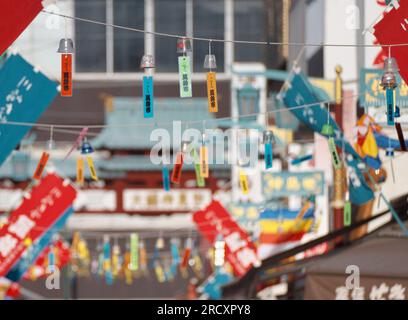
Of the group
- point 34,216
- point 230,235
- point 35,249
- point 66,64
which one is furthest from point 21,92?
point 35,249

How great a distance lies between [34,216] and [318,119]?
623 cm

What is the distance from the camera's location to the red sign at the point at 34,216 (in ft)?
57.7

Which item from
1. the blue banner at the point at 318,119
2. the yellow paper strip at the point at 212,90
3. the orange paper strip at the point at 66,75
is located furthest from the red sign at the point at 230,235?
the orange paper strip at the point at 66,75

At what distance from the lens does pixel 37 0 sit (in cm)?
1030

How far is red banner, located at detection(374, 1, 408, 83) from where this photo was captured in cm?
1138

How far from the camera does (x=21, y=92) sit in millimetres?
14133

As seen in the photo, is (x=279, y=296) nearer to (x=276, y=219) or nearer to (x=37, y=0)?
(x=276, y=219)

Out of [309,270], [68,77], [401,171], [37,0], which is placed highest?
[37,0]

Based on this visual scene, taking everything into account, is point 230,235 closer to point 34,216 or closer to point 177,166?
point 34,216

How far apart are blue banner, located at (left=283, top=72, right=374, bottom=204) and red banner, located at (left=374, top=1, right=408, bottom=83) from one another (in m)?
3.96

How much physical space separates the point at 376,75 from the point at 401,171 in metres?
1.53

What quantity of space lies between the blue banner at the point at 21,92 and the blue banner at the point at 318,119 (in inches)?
144

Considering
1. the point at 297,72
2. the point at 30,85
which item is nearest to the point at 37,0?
the point at 30,85

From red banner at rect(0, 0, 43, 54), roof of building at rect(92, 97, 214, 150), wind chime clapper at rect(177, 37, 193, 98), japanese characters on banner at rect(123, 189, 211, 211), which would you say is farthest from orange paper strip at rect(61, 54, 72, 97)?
japanese characters on banner at rect(123, 189, 211, 211)
